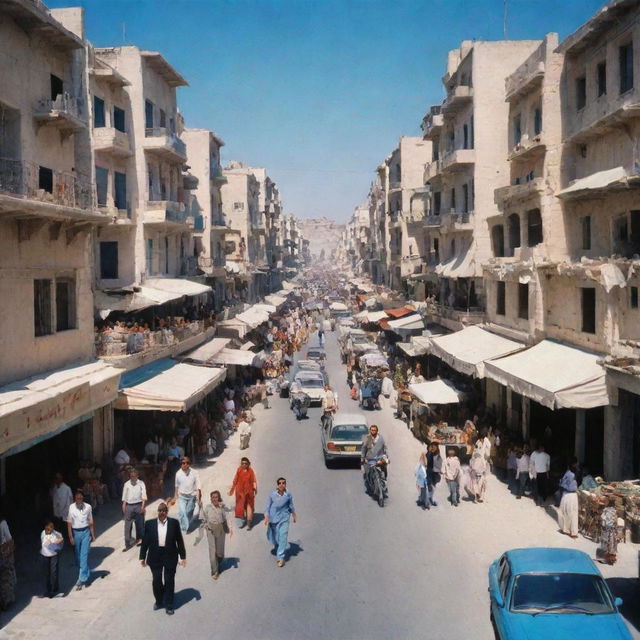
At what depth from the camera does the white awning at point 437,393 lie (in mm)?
22172

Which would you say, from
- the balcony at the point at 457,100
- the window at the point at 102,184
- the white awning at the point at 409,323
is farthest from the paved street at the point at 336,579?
the white awning at the point at 409,323

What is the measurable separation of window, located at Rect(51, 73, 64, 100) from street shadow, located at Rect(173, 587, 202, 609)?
44.5 ft

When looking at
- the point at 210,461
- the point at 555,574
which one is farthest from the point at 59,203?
the point at 555,574

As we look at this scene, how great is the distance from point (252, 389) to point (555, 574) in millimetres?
23164

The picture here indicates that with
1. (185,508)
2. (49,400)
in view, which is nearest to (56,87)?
(49,400)

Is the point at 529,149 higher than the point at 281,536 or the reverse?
higher

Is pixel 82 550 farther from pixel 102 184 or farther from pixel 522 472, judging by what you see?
pixel 102 184

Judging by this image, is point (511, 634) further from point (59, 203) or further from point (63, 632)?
point (59, 203)

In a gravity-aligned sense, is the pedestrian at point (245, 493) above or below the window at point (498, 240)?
below

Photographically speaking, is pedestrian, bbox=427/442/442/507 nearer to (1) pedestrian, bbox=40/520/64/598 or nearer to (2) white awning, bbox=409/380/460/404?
(2) white awning, bbox=409/380/460/404

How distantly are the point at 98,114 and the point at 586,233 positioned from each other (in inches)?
688

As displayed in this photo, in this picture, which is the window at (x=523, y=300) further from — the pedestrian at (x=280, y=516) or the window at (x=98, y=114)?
the window at (x=98, y=114)

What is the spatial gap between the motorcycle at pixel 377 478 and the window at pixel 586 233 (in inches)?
399

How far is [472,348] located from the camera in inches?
979
